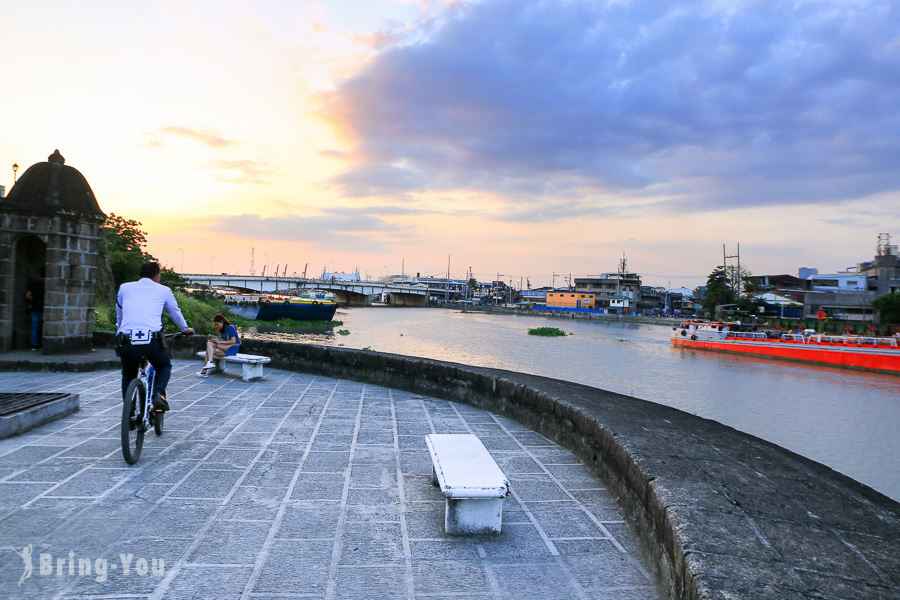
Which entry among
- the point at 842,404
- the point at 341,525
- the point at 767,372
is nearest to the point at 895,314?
the point at 767,372

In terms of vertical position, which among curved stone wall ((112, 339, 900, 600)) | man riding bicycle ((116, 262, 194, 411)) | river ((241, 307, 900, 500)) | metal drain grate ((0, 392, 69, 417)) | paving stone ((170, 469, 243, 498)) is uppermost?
man riding bicycle ((116, 262, 194, 411))

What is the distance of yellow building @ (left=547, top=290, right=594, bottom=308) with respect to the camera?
102 meters

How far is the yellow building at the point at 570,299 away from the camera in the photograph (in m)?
102

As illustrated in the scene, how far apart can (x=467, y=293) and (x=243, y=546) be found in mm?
154630

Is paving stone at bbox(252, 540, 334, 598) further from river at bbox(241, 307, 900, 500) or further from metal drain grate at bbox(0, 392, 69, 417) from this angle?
river at bbox(241, 307, 900, 500)

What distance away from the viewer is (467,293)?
157125 mm

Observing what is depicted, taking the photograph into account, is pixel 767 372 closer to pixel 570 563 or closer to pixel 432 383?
pixel 432 383

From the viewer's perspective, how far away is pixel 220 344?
8234 millimetres

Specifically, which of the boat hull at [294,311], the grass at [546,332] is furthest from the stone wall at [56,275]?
the grass at [546,332]

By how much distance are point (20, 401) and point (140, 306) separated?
80.1 inches

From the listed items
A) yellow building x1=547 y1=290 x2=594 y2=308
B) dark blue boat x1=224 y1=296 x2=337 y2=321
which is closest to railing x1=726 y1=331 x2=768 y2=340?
dark blue boat x1=224 y1=296 x2=337 y2=321

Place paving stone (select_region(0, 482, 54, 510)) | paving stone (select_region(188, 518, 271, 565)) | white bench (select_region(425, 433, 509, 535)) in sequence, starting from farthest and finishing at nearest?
paving stone (select_region(0, 482, 54, 510)) < white bench (select_region(425, 433, 509, 535)) < paving stone (select_region(188, 518, 271, 565))

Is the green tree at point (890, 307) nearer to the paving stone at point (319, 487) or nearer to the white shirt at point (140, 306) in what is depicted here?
the paving stone at point (319, 487)

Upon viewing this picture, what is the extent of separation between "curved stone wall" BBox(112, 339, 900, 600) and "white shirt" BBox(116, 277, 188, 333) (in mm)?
3345
